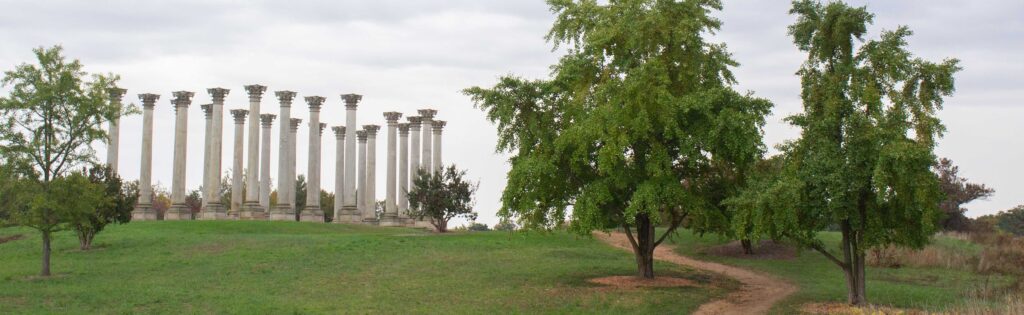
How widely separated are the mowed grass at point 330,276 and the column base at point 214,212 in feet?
50.6

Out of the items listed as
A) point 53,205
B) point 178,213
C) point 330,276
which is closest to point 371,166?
point 178,213

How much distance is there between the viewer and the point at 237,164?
252 feet

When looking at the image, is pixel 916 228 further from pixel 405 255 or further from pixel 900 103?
pixel 405 255

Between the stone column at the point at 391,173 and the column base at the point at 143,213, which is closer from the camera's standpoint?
the column base at the point at 143,213

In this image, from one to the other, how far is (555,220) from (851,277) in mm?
10972

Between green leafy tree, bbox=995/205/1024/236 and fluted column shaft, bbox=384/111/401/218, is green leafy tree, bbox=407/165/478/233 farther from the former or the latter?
green leafy tree, bbox=995/205/1024/236

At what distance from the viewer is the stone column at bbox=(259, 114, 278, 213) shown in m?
78.4

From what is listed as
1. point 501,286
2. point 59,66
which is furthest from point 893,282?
point 59,66

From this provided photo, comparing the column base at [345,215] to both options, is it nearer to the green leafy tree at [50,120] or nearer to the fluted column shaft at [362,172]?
the fluted column shaft at [362,172]

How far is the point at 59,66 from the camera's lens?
130 feet

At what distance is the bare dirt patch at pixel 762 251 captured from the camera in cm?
4716

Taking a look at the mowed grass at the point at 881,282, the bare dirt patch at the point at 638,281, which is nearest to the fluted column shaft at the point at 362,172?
the mowed grass at the point at 881,282

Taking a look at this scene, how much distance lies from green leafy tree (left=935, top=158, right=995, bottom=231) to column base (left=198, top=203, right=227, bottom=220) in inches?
2008

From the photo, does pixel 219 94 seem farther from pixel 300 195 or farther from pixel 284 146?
pixel 300 195
